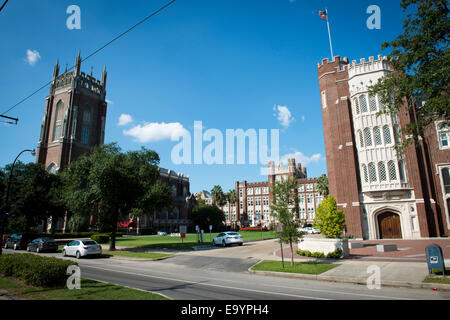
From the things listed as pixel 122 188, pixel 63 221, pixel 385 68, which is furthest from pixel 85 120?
pixel 385 68

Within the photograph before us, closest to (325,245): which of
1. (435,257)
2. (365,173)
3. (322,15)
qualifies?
(435,257)

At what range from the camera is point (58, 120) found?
220 ft

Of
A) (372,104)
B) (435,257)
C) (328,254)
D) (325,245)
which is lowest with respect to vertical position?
(328,254)

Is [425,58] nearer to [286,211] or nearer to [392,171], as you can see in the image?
[286,211]

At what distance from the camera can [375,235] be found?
2998cm

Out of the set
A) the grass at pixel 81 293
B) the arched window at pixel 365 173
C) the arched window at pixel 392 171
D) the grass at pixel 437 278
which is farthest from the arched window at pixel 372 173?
the grass at pixel 81 293

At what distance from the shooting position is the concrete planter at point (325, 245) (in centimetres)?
1791

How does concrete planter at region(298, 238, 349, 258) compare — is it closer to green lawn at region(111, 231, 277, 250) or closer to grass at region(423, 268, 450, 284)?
green lawn at region(111, 231, 277, 250)

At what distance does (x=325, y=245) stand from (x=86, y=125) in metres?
67.4

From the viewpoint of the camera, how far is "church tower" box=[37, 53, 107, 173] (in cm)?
6222

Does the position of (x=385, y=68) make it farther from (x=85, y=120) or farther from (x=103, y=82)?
(x=103, y=82)

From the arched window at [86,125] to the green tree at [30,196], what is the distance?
24.5 m
